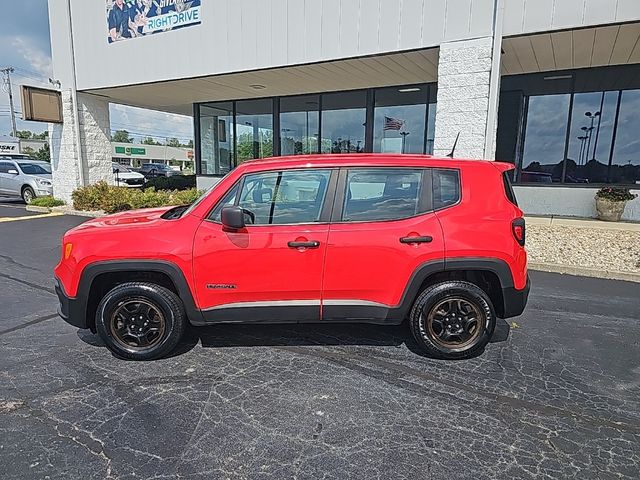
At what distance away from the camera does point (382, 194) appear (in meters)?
3.63

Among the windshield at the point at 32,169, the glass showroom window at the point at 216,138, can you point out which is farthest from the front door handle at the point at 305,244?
the windshield at the point at 32,169

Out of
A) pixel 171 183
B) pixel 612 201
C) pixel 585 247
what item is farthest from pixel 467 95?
pixel 171 183

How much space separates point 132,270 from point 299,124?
11.9 m

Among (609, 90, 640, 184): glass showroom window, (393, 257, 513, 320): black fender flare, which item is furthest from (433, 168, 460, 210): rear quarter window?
(609, 90, 640, 184): glass showroom window

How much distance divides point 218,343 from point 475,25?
739 centimetres

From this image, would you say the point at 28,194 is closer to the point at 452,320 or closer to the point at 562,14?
the point at 452,320

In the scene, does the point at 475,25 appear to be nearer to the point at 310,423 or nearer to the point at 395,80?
the point at 395,80

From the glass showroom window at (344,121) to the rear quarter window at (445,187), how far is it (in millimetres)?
10154

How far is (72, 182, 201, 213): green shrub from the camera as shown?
1242 cm

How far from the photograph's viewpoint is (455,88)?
822cm

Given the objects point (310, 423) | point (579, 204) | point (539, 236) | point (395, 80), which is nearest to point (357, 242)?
point (310, 423)

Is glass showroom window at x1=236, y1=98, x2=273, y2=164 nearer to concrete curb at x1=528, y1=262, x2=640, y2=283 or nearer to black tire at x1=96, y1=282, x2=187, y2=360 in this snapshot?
concrete curb at x1=528, y1=262, x2=640, y2=283


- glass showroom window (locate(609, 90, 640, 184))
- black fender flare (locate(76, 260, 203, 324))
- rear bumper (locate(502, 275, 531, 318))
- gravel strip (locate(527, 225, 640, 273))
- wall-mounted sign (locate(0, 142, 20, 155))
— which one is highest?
wall-mounted sign (locate(0, 142, 20, 155))

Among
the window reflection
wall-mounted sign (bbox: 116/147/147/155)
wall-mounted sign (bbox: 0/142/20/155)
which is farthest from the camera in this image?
wall-mounted sign (bbox: 116/147/147/155)
